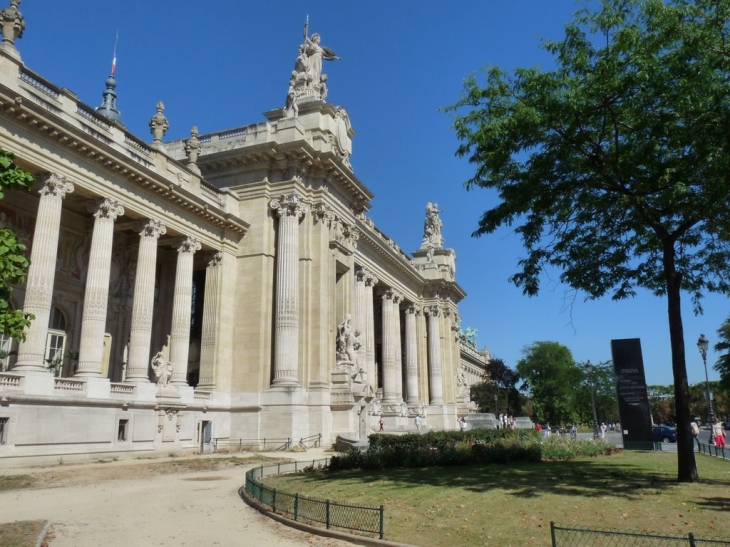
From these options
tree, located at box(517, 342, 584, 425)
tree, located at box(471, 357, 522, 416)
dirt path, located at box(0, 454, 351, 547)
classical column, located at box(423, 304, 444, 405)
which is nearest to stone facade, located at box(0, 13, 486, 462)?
dirt path, located at box(0, 454, 351, 547)

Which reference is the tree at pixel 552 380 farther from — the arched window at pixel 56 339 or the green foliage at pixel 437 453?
the arched window at pixel 56 339

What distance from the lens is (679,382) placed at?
1515 cm

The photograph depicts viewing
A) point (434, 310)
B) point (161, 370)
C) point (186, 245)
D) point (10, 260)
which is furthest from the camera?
point (434, 310)

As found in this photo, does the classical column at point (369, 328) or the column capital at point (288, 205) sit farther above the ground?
the column capital at point (288, 205)

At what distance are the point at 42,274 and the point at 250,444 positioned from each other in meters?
13.8

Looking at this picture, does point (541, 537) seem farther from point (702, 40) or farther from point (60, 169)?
point (60, 169)

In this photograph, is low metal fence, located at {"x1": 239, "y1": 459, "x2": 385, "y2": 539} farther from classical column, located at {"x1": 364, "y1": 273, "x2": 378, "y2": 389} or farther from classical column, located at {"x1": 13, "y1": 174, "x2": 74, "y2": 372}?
classical column, located at {"x1": 364, "y1": 273, "x2": 378, "y2": 389}

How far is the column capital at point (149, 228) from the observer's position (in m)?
28.8

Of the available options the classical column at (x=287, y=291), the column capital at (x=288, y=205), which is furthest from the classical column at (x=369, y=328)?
the column capital at (x=288, y=205)

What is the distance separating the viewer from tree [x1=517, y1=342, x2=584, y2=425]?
95938mm

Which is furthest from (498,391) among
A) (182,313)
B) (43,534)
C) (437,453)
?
(43,534)

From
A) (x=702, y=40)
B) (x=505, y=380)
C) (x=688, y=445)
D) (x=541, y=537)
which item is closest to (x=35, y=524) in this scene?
(x=541, y=537)

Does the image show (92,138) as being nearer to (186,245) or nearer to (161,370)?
(186,245)

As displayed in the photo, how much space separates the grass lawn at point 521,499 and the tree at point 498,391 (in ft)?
214
